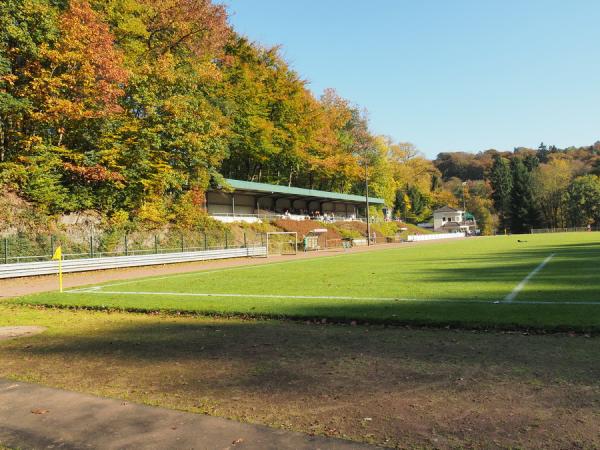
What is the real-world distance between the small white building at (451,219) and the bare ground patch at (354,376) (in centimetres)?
12568

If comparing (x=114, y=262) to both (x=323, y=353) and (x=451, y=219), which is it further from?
(x=451, y=219)

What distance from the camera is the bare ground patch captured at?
13.1 ft

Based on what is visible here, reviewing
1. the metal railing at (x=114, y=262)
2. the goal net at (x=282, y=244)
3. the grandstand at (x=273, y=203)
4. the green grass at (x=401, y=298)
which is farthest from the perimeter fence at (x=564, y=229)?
the green grass at (x=401, y=298)

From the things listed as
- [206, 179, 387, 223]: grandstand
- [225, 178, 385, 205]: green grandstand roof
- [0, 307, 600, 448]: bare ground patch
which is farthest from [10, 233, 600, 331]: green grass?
[225, 178, 385, 205]: green grandstand roof

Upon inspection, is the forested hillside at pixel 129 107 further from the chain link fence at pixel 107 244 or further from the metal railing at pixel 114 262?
the metal railing at pixel 114 262

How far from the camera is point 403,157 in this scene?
121m

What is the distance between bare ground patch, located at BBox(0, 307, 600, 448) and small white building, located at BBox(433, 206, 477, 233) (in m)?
126

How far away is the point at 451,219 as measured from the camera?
13362 cm

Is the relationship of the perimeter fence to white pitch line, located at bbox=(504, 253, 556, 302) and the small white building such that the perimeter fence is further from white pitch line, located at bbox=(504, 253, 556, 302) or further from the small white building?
white pitch line, located at bbox=(504, 253, 556, 302)

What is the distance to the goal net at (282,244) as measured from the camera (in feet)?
147

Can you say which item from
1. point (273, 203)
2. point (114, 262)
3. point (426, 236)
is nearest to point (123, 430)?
point (114, 262)

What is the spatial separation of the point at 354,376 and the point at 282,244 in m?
42.6

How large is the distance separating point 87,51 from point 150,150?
26.0 ft

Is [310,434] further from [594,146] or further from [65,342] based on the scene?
[594,146]
